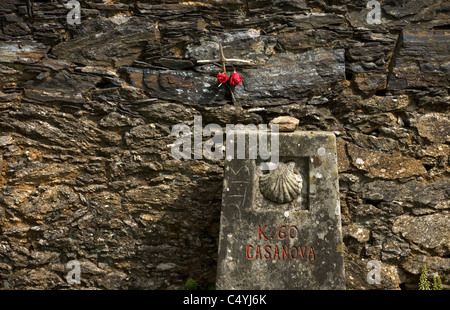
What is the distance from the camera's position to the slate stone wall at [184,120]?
390 cm

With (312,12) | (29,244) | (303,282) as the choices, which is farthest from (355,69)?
(29,244)

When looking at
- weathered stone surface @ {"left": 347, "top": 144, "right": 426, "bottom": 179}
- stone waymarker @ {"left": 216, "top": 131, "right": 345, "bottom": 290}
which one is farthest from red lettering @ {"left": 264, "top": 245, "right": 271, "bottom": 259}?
weathered stone surface @ {"left": 347, "top": 144, "right": 426, "bottom": 179}

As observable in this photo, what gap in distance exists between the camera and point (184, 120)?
4.00m

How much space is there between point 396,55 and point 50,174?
3.15 m

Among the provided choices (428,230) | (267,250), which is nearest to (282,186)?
(267,250)

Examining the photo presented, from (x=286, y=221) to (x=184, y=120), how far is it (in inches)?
53.5

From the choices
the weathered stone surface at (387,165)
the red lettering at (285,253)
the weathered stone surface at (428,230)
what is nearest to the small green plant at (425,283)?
the weathered stone surface at (428,230)

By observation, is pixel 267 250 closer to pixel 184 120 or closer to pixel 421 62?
pixel 184 120

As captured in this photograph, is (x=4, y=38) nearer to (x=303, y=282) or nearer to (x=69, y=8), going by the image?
(x=69, y=8)

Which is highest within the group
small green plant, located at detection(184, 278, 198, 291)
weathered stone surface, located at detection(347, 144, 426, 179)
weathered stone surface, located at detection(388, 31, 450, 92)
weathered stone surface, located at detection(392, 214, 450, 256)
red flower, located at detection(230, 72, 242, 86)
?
weathered stone surface, located at detection(388, 31, 450, 92)

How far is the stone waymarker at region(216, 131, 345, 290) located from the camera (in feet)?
10.2

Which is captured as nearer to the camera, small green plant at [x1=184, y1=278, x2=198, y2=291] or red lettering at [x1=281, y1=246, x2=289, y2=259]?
red lettering at [x1=281, y1=246, x2=289, y2=259]

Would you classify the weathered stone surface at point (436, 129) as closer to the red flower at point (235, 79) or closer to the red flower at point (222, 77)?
the red flower at point (235, 79)

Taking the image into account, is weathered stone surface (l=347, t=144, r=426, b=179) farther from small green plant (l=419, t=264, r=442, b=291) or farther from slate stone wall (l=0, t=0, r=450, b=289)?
small green plant (l=419, t=264, r=442, b=291)
